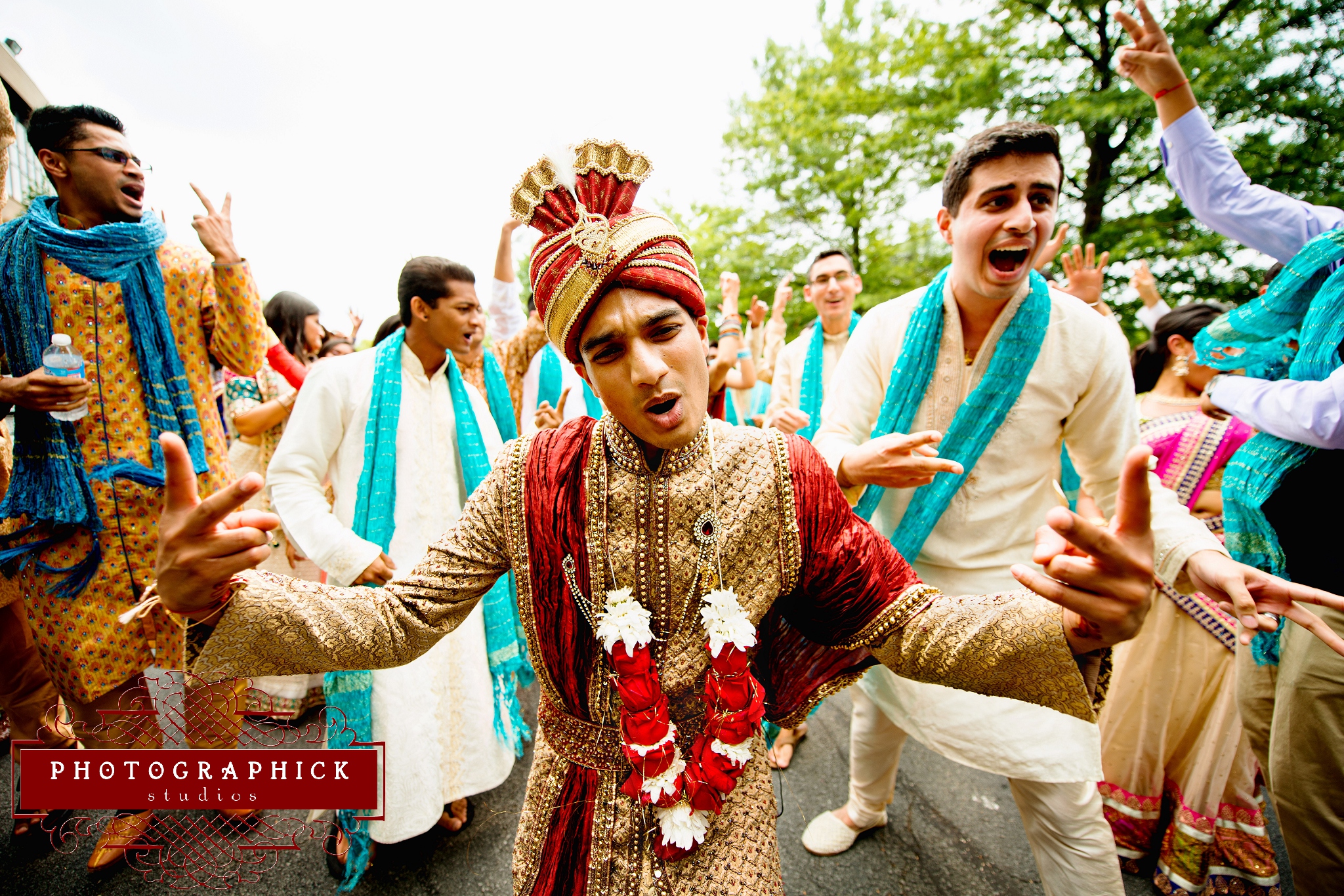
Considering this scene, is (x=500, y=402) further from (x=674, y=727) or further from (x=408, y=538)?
(x=674, y=727)

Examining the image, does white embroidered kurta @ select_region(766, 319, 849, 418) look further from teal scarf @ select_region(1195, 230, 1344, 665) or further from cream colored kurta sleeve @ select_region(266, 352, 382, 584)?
cream colored kurta sleeve @ select_region(266, 352, 382, 584)

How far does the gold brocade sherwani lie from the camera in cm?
129

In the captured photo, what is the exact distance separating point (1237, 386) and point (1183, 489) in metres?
0.73

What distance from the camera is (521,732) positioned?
10.5 feet

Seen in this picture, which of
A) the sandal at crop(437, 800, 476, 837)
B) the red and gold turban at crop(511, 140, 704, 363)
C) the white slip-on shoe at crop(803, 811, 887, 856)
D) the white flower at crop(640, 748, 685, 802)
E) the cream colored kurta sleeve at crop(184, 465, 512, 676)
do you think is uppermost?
the red and gold turban at crop(511, 140, 704, 363)

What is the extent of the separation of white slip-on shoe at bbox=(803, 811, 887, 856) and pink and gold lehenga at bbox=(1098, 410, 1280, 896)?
112cm

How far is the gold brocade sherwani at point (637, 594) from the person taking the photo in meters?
1.29

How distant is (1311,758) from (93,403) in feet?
15.7

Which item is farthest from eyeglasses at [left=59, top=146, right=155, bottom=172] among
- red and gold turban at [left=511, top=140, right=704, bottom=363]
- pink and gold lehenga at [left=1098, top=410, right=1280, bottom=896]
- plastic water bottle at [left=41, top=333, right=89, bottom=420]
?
pink and gold lehenga at [left=1098, top=410, right=1280, bottom=896]

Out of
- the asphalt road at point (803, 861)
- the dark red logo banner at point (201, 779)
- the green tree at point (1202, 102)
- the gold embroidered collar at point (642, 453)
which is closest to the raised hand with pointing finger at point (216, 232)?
the dark red logo banner at point (201, 779)

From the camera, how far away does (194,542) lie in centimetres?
107

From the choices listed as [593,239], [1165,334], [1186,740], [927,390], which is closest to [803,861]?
[1186,740]

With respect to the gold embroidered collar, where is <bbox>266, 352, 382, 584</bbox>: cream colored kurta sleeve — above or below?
below

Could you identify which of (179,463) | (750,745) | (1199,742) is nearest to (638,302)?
(179,463)
